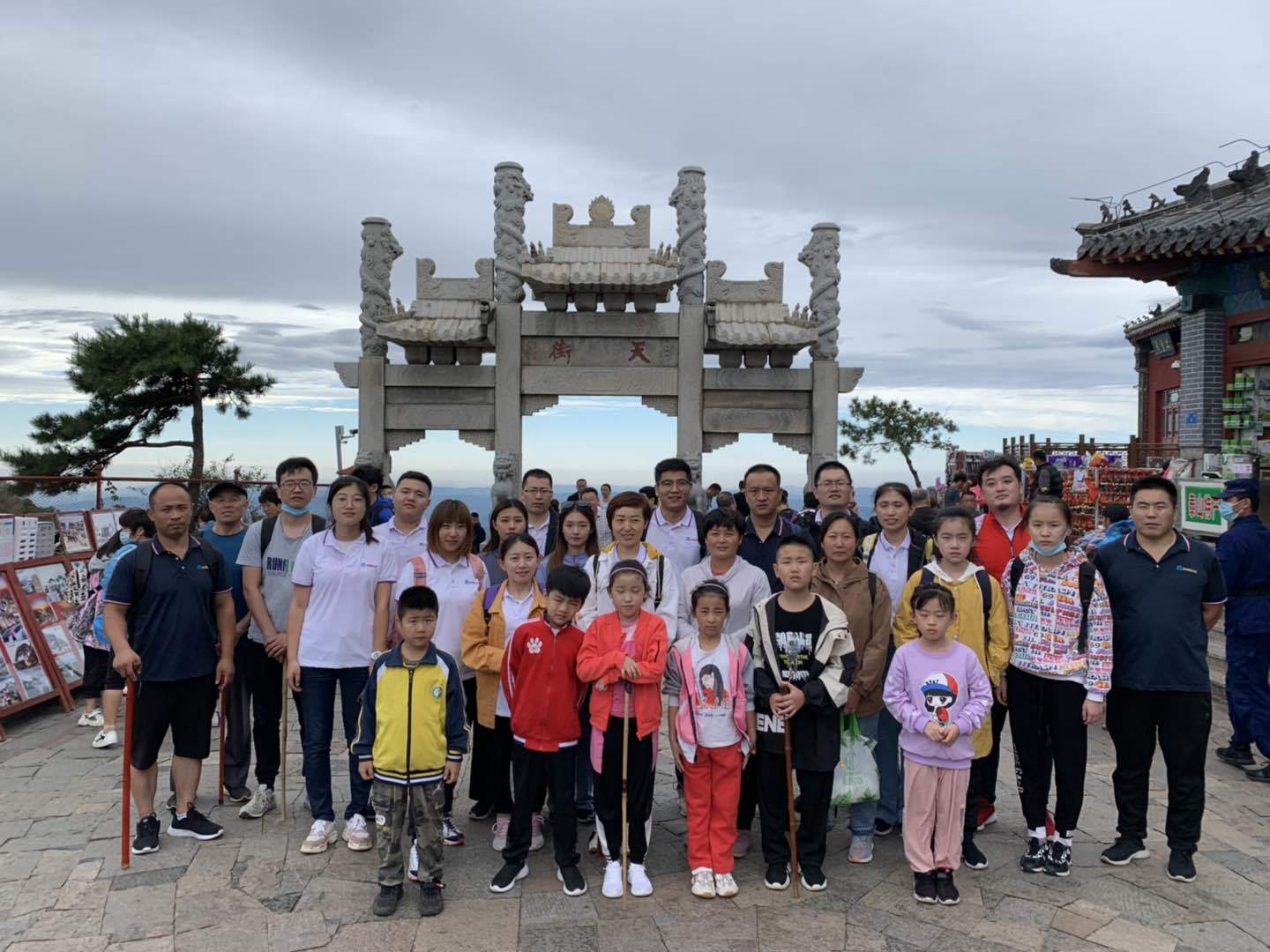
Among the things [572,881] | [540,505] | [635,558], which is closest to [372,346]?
[540,505]

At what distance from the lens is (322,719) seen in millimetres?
4215

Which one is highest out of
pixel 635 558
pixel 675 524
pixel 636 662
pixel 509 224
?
pixel 509 224

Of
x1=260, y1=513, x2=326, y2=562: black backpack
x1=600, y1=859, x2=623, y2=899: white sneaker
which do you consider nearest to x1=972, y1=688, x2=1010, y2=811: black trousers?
x1=600, y1=859, x2=623, y2=899: white sneaker

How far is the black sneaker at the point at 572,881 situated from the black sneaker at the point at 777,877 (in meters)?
0.82

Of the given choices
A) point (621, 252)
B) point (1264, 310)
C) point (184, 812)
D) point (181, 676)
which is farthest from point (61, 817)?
point (1264, 310)

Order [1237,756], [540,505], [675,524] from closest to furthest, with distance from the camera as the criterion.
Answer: [675,524], [540,505], [1237,756]

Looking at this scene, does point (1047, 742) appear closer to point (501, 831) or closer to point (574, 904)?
point (574, 904)

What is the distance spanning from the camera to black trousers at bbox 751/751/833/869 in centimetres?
382

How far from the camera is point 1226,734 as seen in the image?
6.36m

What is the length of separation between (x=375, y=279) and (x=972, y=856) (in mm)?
8717

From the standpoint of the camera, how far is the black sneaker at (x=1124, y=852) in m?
4.09

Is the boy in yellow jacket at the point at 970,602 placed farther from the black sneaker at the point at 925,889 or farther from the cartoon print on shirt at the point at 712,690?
the cartoon print on shirt at the point at 712,690

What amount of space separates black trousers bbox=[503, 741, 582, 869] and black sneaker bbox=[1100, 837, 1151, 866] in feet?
8.35

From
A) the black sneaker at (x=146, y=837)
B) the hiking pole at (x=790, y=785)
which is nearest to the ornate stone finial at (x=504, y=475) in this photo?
the black sneaker at (x=146, y=837)
